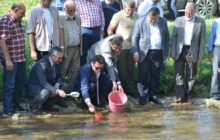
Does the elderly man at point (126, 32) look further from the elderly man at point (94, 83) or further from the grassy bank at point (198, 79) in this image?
the grassy bank at point (198, 79)

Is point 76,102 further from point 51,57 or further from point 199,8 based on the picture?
point 199,8

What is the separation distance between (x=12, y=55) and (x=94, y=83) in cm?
159

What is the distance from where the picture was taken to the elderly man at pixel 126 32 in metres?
11.3

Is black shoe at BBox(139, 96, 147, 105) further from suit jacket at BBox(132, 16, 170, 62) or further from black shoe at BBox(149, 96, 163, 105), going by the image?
suit jacket at BBox(132, 16, 170, 62)

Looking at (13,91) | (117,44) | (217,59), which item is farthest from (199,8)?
(13,91)

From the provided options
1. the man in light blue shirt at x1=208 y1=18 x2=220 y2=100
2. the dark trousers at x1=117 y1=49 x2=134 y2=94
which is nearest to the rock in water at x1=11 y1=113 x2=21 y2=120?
the dark trousers at x1=117 y1=49 x2=134 y2=94

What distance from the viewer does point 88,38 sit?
11.4 meters

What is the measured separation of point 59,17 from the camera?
1073 centimetres

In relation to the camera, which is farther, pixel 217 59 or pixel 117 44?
pixel 217 59

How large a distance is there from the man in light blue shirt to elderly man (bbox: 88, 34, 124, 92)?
174 centimetres

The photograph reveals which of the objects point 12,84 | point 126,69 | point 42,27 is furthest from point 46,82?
point 126,69

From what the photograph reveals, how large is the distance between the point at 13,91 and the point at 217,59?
3.72 meters

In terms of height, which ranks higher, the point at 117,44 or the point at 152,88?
the point at 117,44

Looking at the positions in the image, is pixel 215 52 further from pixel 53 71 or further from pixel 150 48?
pixel 53 71
